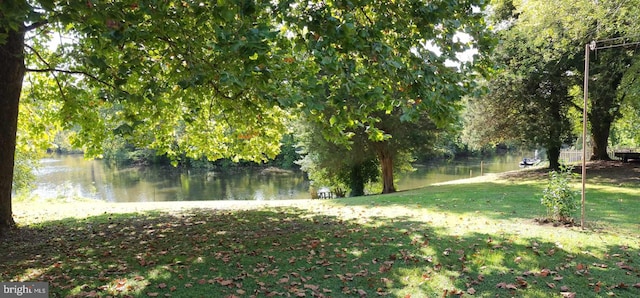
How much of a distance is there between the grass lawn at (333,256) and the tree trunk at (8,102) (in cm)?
84

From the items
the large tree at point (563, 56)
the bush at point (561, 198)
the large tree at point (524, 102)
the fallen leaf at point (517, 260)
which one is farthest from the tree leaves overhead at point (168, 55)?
the large tree at point (524, 102)

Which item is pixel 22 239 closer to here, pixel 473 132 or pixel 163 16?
pixel 163 16

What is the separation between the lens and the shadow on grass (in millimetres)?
4488

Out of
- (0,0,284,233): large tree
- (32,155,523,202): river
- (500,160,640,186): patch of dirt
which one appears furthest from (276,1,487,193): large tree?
(32,155,523,202): river

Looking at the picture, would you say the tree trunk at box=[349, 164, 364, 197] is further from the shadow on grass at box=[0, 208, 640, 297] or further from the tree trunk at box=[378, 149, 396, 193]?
the shadow on grass at box=[0, 208, 640, 297]

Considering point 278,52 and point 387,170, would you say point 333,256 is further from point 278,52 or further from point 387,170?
point 387,170

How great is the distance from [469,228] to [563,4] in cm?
860

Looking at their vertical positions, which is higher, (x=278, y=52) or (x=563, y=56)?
(x=563, y=56)

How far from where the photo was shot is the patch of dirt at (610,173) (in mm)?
15405

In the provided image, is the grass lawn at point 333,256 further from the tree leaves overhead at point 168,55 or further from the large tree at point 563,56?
the large tree at point 563,56

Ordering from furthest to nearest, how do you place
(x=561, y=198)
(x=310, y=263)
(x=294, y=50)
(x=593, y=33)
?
(x=593, y=33) < (x=561, y=198) < (x=310, y=263) < (x=294, y=50)

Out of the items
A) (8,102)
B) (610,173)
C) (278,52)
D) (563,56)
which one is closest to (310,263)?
(278,52)

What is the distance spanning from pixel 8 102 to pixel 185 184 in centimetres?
3387

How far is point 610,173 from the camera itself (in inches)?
671
